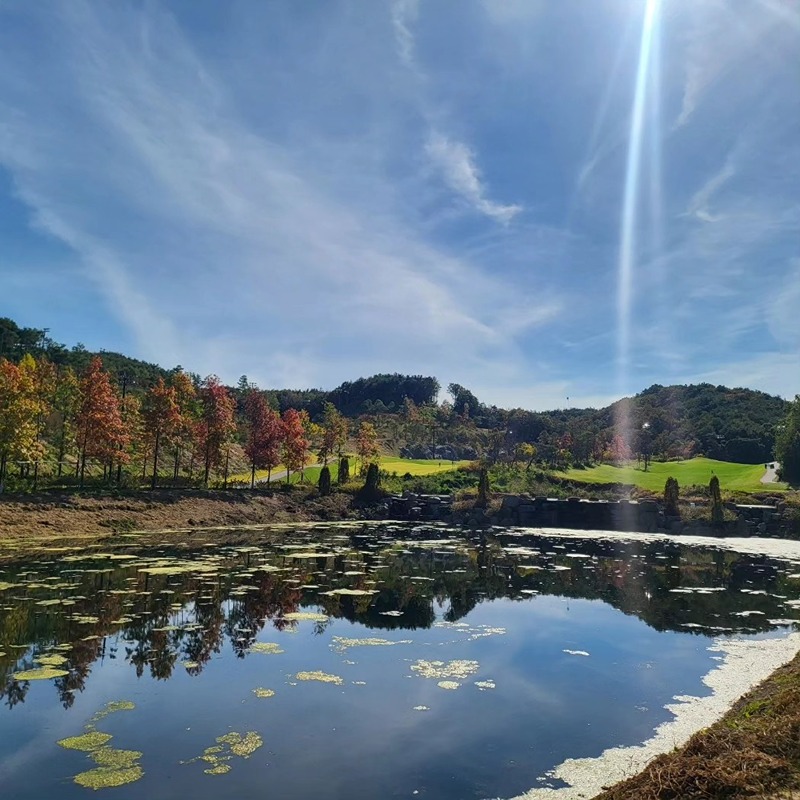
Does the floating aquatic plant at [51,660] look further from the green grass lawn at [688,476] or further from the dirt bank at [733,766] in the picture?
the green grass lawn at [688,476]

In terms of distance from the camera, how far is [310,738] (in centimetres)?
813

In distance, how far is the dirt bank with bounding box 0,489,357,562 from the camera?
28297 millimetres

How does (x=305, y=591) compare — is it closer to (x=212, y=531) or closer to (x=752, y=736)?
(x=752, y=736)

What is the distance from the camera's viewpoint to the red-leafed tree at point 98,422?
37.7 metres

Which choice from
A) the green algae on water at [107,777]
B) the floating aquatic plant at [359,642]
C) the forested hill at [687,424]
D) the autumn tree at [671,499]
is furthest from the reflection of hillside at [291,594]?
the forested hill at [687,424]

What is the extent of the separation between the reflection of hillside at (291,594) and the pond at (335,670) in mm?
101

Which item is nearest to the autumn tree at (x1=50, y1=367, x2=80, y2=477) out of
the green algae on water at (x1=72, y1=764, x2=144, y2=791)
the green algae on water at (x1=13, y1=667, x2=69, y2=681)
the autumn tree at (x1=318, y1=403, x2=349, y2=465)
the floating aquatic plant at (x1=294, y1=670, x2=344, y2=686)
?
the autumn tree at (x1=318, y1=403, x2=349, y2=465)

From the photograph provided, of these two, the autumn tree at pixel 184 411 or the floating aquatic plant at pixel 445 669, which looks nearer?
the floating aquatic plant at pixel 445 669

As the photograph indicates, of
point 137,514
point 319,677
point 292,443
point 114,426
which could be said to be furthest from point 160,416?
point 319,677

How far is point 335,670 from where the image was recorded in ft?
37.1

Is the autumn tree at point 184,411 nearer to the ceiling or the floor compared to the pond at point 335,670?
nearer to the ceiling

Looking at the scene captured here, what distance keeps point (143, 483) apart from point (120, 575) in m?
28.1

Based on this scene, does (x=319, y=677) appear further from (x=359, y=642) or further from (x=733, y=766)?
A: (x=733, y=766)

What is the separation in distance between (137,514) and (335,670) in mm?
27301
